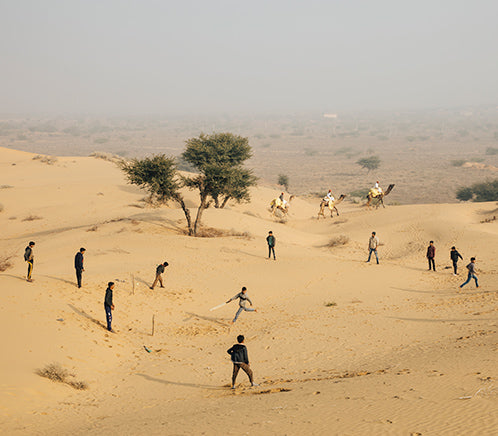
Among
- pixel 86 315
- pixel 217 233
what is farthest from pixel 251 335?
pixel 217 233

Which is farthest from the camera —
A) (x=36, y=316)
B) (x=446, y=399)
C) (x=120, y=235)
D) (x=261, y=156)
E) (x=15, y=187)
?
(x=261, y=156)

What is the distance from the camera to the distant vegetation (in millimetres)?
52316

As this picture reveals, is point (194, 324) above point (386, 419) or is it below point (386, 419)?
below

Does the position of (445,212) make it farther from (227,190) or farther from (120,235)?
(120,235)

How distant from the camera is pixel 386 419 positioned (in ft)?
26.0

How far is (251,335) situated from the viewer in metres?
15.1

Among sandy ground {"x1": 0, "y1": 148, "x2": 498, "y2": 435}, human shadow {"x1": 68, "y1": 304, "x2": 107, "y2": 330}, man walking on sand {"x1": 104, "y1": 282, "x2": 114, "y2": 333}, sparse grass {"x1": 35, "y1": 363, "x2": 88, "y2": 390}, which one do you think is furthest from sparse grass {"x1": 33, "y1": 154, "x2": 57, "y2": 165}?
sparse grass {"x1": 35, "y1": 363, "x2": 88, "y2": 390}

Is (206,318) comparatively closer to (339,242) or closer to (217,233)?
(217,233)

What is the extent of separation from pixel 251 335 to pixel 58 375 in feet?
19.5

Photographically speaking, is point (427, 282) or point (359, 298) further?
point (427, 282)

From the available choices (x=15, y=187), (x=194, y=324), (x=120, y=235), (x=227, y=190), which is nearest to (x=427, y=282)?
(x=194, y=324)

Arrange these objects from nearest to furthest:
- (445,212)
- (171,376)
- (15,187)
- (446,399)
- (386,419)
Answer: (386,419) < (446,399) < (171,376) < (445,212) < (15,187)

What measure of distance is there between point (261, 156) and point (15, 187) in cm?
8266

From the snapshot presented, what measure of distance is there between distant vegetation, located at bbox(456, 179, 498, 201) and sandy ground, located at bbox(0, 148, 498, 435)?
76.7 ft
